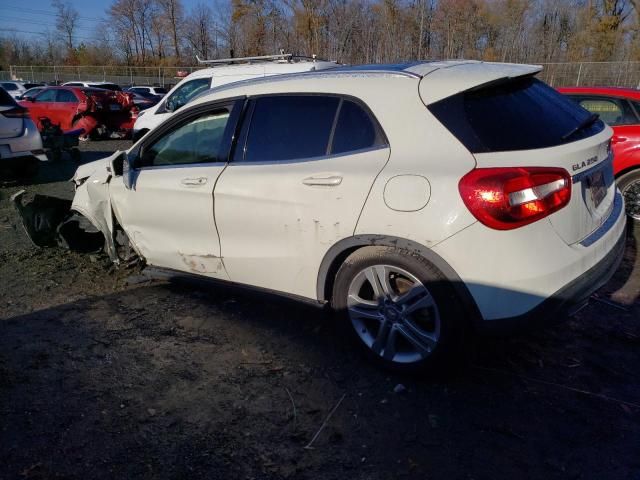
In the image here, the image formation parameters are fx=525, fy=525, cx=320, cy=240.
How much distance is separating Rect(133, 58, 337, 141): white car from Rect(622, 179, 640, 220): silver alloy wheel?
5674 millimetres

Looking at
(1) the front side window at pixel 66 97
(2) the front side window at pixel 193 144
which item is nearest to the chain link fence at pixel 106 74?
(1) the front side window at pixel 66 97

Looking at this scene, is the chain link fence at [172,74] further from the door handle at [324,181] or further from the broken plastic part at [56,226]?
the door handle at [324,181]

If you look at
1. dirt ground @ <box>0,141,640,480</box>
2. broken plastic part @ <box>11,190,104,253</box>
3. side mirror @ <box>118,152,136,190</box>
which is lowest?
dirt ground @ <box>0,141,640,480</box>

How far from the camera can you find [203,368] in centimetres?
332

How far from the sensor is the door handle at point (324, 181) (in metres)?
2.98

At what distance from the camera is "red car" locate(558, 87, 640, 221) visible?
236 inches

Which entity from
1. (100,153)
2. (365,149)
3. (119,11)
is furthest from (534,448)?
(119,11)

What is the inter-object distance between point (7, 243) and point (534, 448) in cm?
572

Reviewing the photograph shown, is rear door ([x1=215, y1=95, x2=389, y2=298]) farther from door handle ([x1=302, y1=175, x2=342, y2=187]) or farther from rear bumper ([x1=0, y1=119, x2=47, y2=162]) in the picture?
rear bumper ([x1=0, y1=119, x2=47, y2=162])

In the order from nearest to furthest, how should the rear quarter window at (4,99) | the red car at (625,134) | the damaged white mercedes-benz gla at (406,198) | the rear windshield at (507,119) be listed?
the damaged white mercedes-benz gla at (406,198) → the rear windshield at (507,119) → the red car at (625,134) → the rear quarter window at (4,99)

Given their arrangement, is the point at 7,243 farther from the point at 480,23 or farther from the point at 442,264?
the point at 480,23

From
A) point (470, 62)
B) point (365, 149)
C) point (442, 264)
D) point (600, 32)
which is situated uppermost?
point (600, 32)

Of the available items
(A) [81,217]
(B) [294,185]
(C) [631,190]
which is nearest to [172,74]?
(A) [81,217]

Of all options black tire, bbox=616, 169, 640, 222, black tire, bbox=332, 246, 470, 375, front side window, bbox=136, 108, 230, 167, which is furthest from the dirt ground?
black tire, bbox=616, 169, 640, 222
